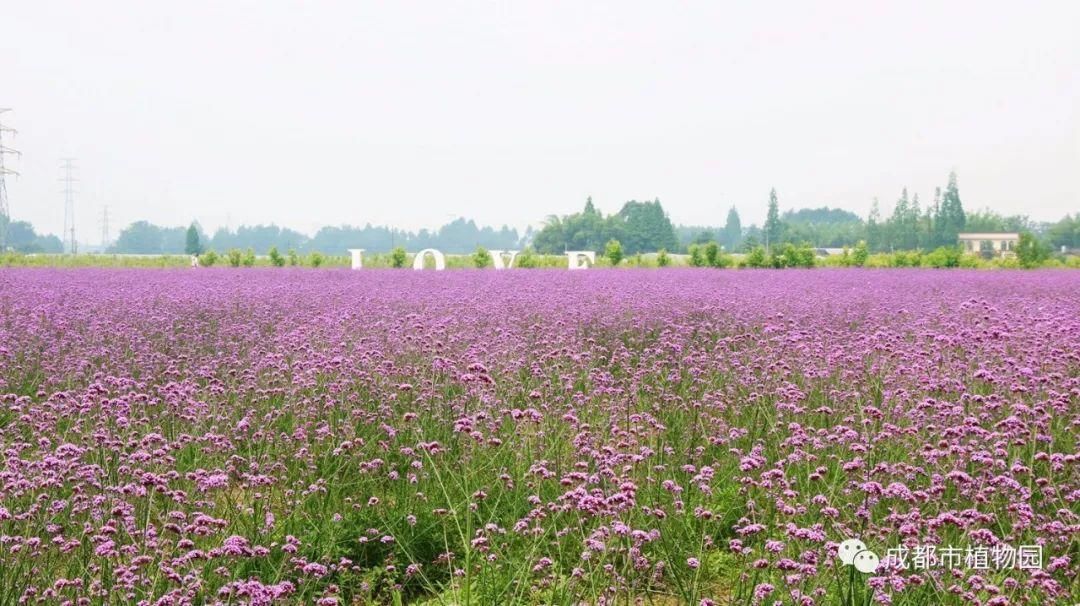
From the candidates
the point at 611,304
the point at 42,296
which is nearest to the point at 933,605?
the point at 611,304

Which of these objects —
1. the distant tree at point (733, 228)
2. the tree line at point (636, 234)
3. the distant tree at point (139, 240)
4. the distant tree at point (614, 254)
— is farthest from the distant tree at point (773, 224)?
the distant tree at point (139, 240)

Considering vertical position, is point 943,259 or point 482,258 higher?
point 482,258

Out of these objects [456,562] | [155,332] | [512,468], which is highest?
[155,332]

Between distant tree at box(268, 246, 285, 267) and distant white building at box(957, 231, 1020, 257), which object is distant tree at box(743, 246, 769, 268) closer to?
distant tree at box(268, 246, 285, 267)

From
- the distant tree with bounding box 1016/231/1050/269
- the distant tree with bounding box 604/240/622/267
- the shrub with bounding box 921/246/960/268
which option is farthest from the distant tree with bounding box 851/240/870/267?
the distant tree with bounding box 604/240/622/267

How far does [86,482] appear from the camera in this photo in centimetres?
339

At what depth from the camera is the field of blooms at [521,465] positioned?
2932mm

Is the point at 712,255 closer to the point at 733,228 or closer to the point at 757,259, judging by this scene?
the point at 757,259

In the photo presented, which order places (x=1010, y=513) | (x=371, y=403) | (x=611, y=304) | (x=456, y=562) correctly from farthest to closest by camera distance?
(x=611, y=304) < (x=371, y=403) < (x=456, y=562) < (x=1010, y=513)

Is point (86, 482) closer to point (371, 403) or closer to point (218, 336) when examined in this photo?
point (371, 403)

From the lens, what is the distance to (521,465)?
14.3ft

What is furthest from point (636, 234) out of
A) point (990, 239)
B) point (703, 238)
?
point (990, 239)

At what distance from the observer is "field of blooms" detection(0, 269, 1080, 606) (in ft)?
9.62

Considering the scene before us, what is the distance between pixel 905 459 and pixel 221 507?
3535 mm
